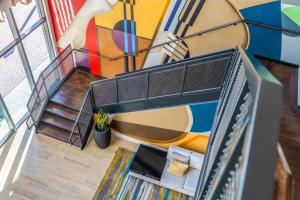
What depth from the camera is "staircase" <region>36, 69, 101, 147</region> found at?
8.25 meters

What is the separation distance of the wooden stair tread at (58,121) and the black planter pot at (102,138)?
85 cm

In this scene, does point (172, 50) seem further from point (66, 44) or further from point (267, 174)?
point (267, 174)

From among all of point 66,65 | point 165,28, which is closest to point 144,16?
point 165,28

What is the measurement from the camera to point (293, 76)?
5.68 meters

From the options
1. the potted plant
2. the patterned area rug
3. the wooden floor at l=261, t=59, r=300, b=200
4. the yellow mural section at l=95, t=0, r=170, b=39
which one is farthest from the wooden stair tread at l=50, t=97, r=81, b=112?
the wooden floor at l=261, t=59, r=300, b=200

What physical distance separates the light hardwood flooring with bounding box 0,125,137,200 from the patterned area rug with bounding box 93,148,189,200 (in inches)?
7.9

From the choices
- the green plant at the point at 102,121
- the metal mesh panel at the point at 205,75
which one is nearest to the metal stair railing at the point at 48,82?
the green plant at the point at 102,121

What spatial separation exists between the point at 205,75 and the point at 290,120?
1861mm

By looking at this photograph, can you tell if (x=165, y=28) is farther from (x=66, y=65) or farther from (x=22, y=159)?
(x=22, y=159)

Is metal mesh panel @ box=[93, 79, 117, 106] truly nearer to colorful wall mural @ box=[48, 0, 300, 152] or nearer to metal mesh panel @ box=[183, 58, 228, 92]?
colorful wall mural @ box=[48, 0, 300, 152]

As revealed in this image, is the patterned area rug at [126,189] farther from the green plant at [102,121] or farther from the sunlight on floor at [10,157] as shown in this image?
the sunlight on floor at [10,157]

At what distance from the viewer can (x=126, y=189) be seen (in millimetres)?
7328

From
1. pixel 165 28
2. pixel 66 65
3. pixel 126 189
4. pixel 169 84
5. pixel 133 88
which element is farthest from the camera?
pixel 66 65

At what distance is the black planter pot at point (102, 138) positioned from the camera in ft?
25.6
